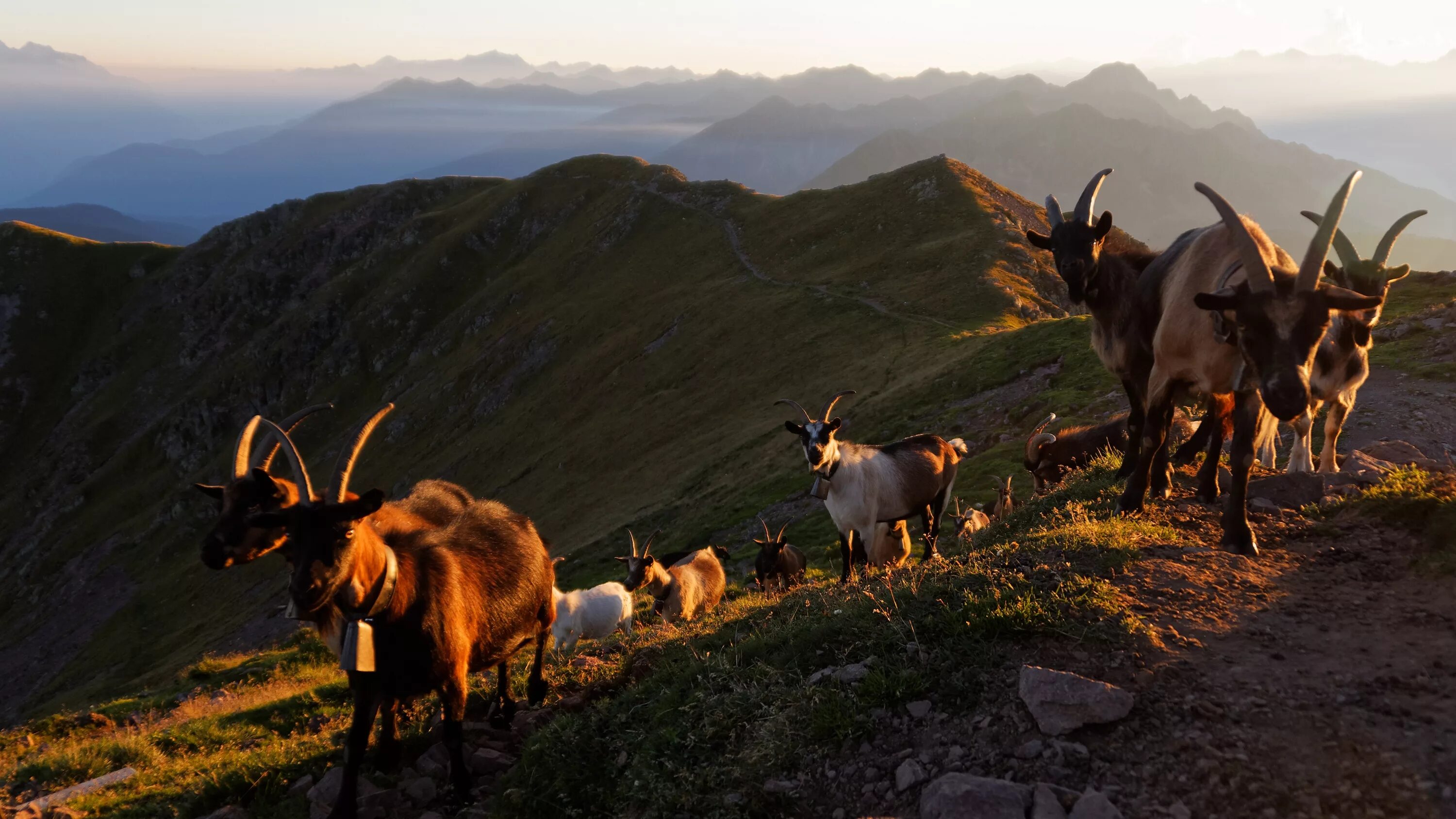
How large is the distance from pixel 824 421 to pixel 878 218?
63.7m

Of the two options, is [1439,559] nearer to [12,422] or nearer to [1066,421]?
[1066,421]

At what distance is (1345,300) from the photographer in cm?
670

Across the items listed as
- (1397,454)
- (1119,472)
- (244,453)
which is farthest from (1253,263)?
(244,453)

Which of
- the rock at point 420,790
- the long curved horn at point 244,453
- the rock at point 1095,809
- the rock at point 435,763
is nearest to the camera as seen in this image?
the rock at point 1095,809

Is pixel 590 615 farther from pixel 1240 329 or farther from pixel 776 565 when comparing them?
pixel 1240 329

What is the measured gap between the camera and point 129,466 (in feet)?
349

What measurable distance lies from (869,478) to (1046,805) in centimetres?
1098

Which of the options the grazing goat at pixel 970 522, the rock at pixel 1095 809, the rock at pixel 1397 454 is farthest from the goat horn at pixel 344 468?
the rock at pixel 1397 454

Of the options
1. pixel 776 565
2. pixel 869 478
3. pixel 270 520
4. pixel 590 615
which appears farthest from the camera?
pixel 776 565

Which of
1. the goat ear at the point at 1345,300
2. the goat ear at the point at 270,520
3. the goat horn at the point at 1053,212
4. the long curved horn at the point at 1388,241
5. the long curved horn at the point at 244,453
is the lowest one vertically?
the goat ear at the point at 270,520

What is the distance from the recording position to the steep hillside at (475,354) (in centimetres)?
4944

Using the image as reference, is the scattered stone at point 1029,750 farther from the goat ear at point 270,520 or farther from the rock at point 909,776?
the goat ear at point 270,520

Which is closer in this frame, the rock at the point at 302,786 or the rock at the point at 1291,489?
the rock at the point at 302,786

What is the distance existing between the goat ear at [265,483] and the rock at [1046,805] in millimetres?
6884
